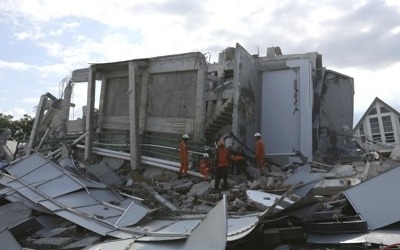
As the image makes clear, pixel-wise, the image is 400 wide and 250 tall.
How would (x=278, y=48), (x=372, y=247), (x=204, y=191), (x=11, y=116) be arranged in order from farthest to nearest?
(x=11, y=116) < (x=278, y=48) < (x=204, y=191) < (x=372, y=247)

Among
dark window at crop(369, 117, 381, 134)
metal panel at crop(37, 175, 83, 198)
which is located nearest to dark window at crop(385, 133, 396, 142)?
dark window at crop(369, 117, 381, 134)

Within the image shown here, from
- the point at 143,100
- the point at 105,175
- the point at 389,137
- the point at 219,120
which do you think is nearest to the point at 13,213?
the point at 105,175

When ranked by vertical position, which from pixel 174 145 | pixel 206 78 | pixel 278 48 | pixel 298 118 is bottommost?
pixel 174 145

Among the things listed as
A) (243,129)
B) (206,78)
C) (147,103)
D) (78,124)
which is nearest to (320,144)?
(243,129)

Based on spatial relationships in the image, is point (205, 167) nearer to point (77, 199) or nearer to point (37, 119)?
point (77, 199)

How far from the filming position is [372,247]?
5047 mm

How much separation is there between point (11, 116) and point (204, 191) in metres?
31.6

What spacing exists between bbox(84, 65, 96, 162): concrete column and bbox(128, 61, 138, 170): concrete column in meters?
1.75

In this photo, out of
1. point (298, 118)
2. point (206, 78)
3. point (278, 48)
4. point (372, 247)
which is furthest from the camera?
point (278, 48)

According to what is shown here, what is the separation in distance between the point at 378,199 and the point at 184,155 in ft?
19.4

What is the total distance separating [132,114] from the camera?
519 inches

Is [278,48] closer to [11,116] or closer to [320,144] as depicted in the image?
[320,144]

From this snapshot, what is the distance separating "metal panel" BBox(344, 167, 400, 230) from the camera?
566cm

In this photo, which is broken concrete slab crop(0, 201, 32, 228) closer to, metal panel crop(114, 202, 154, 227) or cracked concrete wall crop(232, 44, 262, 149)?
metal panel crop(114, 202, 154, 227)
